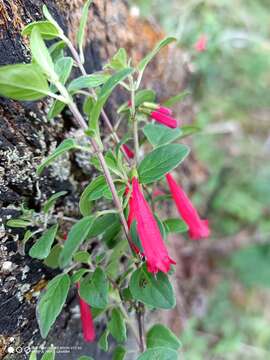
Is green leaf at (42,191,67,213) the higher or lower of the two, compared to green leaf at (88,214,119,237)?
higher

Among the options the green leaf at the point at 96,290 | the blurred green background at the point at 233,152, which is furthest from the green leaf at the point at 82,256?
the blurred green background at the point at 233,152

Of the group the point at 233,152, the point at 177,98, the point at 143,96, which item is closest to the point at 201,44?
the point at 233,152

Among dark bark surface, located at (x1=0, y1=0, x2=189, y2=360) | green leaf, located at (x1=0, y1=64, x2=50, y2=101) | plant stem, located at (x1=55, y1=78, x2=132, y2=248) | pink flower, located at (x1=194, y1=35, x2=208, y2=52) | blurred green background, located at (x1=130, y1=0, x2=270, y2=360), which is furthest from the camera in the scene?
blurred green background, located at (x1=130, y1=0, x2=270, y2=360)

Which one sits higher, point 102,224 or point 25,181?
point 25,181

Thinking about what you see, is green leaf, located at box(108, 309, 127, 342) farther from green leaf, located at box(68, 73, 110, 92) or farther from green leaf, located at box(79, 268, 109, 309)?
green leaf, located at box(68, 73, 110, 92)

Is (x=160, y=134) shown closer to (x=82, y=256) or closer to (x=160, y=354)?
(x=82, y=256)

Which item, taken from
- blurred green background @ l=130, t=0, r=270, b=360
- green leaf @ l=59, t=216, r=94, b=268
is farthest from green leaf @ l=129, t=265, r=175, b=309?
blurred green background @ l=130, t=0, r=270, b=360
